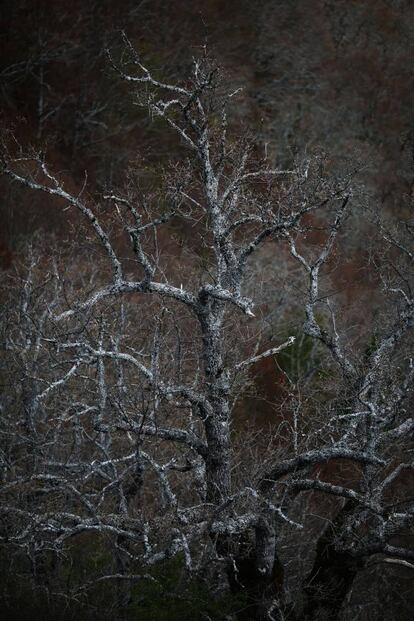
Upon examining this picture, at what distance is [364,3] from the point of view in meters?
41.2

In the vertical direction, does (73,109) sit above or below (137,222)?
above

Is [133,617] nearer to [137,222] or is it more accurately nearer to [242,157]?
[137,222]

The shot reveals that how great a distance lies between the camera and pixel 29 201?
20859mm

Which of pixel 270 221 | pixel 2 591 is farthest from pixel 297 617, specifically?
pixel 270 221

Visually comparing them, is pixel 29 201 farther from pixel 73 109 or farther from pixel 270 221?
pixel 270 221

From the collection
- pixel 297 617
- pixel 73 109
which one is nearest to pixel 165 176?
pixel 297 617

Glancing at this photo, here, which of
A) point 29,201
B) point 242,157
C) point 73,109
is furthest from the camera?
point 73,109

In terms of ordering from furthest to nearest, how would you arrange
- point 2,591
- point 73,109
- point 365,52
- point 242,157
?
point 365,52, point 73,109, point 242,157, point 2,591

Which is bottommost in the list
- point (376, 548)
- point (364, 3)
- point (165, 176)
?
point (376, 548)

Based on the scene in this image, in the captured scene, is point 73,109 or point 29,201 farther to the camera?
point 73,109

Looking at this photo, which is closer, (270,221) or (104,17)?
(270,221)

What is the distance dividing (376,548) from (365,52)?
35.5 m

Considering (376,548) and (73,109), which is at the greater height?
(73,109)

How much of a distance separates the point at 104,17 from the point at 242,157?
24.4 metres
